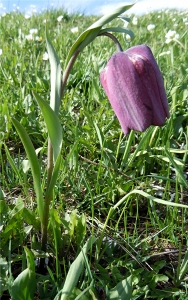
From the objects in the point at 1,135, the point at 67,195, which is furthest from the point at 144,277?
the point at 1,135

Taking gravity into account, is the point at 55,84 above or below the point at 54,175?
above

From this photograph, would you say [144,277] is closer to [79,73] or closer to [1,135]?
[1,135]

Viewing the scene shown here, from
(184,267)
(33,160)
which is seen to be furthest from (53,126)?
(184,267)

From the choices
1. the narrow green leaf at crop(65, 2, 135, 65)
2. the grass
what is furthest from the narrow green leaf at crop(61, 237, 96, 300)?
the narrow green leaf at crop(65, 2, 135, 65)

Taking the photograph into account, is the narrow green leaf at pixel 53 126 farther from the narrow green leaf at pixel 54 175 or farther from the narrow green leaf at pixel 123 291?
the narrow green leaf at pixel 123 291

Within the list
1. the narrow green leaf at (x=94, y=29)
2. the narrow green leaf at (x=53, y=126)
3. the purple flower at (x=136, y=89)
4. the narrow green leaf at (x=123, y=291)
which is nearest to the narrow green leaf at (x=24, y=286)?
the narrow green leaf at (x=123, y=291)

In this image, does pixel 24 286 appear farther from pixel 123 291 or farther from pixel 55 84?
pixel 55 84

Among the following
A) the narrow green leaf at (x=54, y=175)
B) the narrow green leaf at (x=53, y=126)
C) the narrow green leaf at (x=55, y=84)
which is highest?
the narrow green leaf at (x=55, y=84)
